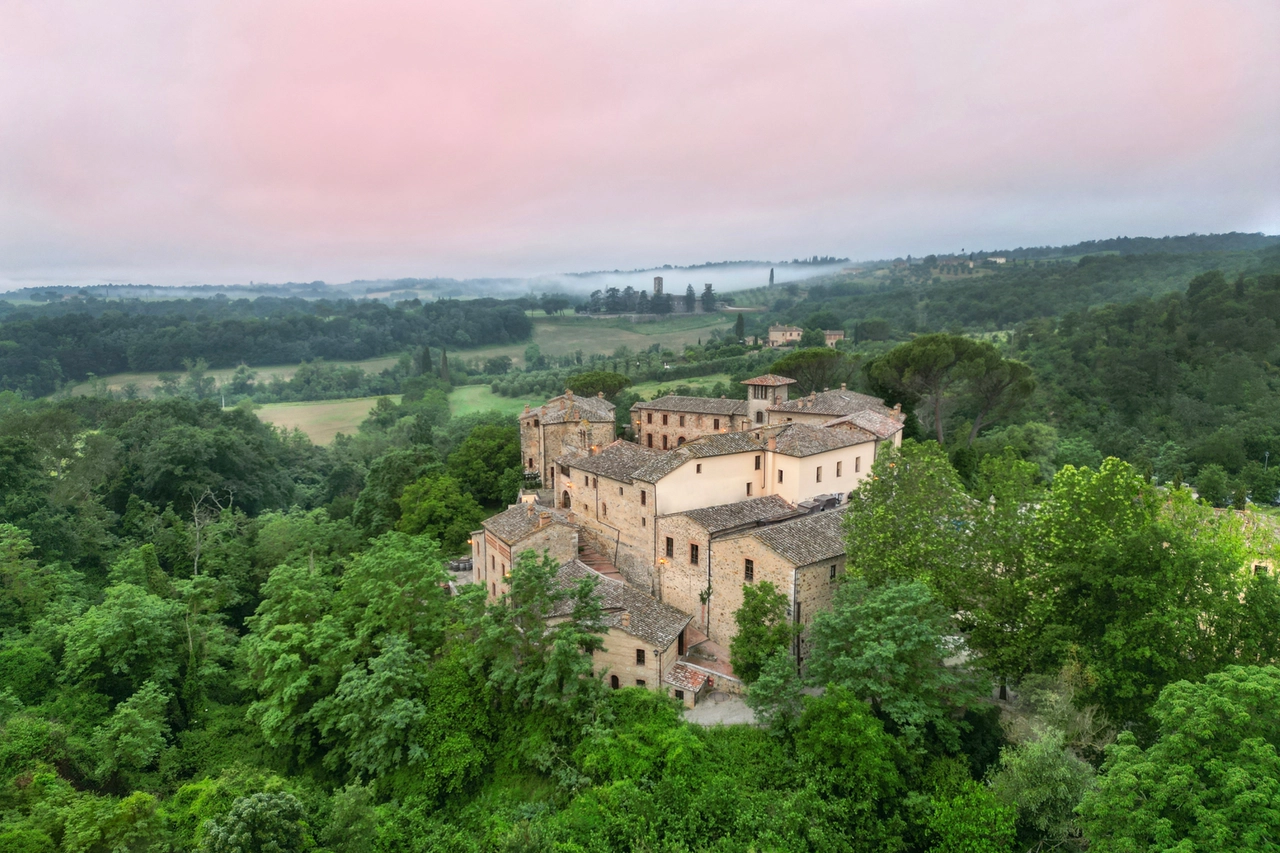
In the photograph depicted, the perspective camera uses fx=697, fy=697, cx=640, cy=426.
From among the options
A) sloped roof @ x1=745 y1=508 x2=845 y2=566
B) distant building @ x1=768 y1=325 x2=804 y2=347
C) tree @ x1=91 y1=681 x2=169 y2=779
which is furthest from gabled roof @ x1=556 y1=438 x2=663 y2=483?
distant building @ x1=768 y1=325 x2=804 y2=347

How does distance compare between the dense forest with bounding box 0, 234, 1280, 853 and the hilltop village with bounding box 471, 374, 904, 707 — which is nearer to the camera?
the dense forest with bounding box 0, 234, 1280, 853

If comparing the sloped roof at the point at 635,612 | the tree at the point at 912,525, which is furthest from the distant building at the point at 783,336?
the tree at the point at 912,525

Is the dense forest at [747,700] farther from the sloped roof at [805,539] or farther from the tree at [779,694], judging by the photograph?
the sloped roof at [805,539]

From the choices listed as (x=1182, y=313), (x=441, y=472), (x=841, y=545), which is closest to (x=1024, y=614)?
(x=841, y=545)

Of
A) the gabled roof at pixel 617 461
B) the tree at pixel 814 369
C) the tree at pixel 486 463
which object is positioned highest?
the tree at pixel 814 369

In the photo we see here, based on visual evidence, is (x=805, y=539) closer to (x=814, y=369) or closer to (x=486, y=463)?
(x=486, y=463)

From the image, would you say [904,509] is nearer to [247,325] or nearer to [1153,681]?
[1153,681]

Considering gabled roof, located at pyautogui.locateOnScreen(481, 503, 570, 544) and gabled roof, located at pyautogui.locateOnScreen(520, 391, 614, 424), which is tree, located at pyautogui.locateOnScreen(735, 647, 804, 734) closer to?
gabled roof, located at pyautogui.locateOnScreen(481, 503, 570, 544)
